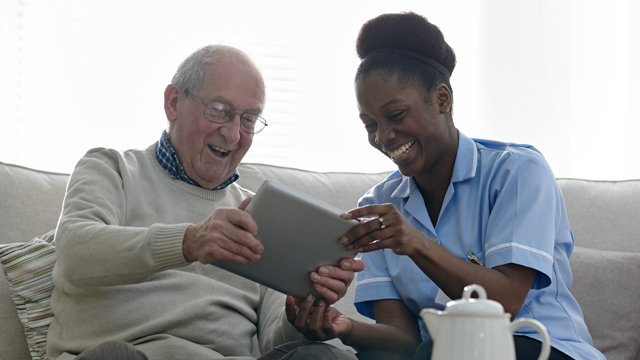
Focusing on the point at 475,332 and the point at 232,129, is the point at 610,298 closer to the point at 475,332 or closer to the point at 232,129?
the point at 232,129

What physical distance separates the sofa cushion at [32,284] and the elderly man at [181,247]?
103 mm

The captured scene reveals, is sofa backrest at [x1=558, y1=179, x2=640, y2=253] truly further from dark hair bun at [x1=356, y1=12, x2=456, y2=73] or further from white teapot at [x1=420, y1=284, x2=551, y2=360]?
white teapot at [x1=420, y1=284, x2=551, y2=360]

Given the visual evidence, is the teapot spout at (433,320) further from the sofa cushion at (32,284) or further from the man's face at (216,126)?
the sofa cushion at (32,284)

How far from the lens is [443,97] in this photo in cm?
192

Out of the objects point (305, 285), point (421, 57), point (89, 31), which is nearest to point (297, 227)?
point (305, 285)

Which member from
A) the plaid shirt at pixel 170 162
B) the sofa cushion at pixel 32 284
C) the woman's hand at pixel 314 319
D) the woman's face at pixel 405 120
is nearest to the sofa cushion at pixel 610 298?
the woman's face at pixel 405 120

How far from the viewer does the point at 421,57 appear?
6.34 feet

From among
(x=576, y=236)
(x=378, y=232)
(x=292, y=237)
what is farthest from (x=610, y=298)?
(x=292, y=237)

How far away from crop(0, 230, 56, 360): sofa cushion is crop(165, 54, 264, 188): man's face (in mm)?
407

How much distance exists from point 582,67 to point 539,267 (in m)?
1.98

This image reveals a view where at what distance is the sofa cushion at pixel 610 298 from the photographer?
2293 mm

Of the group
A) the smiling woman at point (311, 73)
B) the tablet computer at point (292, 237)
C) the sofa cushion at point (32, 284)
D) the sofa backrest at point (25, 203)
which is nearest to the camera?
the tablet computer at point (292, 237)

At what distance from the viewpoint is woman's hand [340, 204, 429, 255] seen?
1.55 meters

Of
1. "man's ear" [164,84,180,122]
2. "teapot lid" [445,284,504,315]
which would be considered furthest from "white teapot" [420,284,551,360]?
"man's ear" [164,84,180,122]
